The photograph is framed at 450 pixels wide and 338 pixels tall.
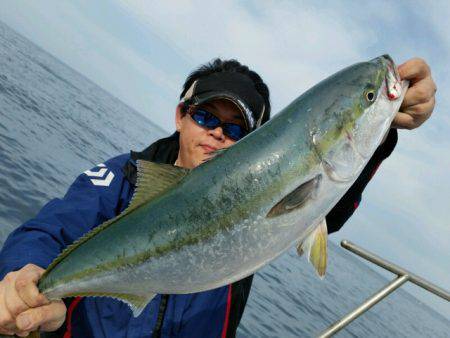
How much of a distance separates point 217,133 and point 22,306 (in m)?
2.24

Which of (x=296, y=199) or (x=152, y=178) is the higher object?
(x=296, y=199)

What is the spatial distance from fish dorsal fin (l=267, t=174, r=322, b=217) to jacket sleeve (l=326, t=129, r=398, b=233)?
5.07 feet

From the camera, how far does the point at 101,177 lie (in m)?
3.91

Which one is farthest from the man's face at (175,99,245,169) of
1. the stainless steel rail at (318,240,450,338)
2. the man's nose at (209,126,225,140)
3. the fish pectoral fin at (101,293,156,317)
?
the stainless steel rail at (318,240,450,338)

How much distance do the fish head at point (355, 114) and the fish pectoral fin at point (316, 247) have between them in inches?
15.2

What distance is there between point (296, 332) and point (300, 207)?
15.7m

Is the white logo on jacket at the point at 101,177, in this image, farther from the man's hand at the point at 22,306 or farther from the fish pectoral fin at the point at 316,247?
the fish pectoral fin at the point at 316,247

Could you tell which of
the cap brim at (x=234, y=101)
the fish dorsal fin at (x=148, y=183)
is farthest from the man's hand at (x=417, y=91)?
the fish dorsal fin at (x=148, y=183)

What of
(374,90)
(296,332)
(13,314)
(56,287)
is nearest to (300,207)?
(374,90)

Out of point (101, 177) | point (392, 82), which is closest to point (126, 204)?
point (101, 177)

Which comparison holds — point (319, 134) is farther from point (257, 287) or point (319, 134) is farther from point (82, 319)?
point (257, 287)

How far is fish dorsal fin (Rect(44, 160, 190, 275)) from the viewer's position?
2723 millimetres

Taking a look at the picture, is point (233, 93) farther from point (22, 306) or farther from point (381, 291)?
point (381, 291)

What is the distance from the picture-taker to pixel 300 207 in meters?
2.53
